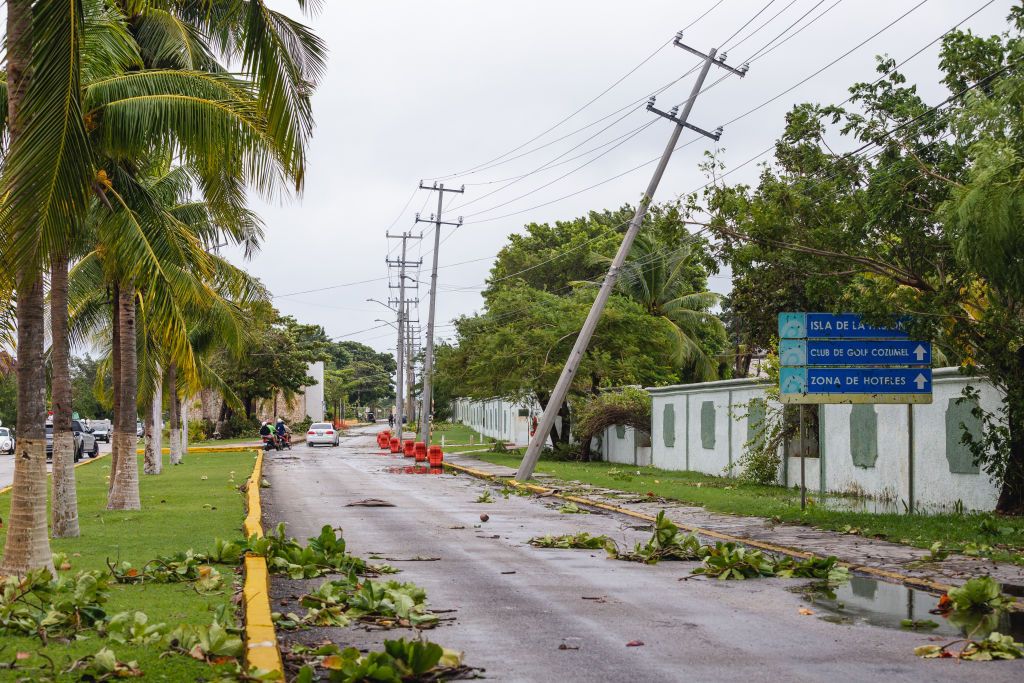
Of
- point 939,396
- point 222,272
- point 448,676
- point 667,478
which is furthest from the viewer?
point 667,478

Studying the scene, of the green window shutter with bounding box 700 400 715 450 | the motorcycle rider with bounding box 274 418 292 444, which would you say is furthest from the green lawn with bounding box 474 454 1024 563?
the motorcycle rider with bounding box 274 418 292 444

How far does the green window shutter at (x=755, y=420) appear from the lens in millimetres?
24734

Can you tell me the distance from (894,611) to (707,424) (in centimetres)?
1978

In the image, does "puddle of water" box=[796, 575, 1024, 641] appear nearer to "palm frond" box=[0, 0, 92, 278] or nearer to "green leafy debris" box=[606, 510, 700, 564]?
"green leafy debris" box=[606, 510, 700, 564]

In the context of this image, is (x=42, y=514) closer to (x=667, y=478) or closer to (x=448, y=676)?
(x=448, y=676)

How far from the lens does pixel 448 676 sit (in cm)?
657

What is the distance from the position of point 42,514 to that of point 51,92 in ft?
13.2

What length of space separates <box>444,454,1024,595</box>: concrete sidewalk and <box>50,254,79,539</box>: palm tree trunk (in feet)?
28.6

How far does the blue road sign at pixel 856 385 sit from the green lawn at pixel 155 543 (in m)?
8.70

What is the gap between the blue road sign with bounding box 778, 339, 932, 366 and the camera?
17.0 m

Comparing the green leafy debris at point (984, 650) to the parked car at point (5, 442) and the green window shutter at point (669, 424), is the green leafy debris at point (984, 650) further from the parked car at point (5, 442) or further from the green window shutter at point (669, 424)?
the parked car at point (5, 442)

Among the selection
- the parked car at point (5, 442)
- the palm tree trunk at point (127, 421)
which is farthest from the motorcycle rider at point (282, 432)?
the palm tree trunk at point (127, 421)

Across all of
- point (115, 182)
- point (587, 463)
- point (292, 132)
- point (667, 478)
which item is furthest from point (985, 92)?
point (587, 463)

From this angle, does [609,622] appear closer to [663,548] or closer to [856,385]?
[663,548]
